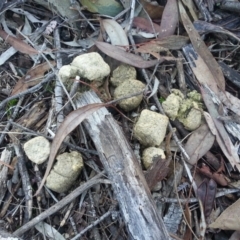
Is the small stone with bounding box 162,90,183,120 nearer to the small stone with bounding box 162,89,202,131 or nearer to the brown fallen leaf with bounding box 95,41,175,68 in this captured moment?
the small stone with bounding box 162,89,202,131

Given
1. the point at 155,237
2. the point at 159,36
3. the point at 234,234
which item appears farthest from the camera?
the point at 159,36

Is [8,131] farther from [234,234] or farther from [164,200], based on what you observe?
[234,234]

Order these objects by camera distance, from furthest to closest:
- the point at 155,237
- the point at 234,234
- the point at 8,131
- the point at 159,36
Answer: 1. the point at 159,36
2. the point at 8,131
3. the point at 234,234
4. the point at 155,237

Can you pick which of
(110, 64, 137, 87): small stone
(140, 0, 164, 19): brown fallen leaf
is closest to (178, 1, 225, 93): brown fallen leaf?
(140, 0, 164, 19): brown fallen leaf

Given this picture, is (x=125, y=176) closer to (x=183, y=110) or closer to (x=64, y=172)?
(x=64, y=172)

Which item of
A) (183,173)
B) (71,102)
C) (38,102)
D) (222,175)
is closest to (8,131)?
(38,102)

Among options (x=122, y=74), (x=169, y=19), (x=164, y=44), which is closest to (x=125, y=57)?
(x=122, y=74)
